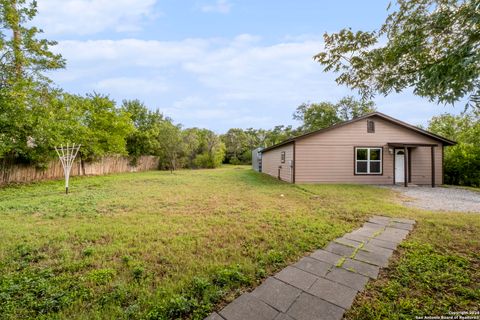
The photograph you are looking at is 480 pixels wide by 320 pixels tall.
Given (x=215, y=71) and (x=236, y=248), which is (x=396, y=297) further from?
(x=215, y=71)

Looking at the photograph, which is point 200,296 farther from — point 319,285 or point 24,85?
point 24,85

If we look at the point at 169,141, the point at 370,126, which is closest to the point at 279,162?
the point at 370,126

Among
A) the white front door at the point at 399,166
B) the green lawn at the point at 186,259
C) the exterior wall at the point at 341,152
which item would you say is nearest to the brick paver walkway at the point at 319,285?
the green lawn at the point at 186,259

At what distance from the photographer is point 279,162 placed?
13492 millimetres

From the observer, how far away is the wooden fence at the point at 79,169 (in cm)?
940

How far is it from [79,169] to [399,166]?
18434 mm

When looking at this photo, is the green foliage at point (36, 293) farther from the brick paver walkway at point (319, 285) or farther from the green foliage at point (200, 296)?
the brick paver walkway at point (319, 285)

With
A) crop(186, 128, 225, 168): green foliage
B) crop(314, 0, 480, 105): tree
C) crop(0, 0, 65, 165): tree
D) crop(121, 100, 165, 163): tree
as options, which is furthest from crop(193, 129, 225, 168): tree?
crop(314, 0, 480, 105): tree

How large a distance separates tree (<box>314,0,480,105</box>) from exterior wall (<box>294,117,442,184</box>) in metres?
7.19

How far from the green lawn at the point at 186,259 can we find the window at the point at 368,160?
5861 mm

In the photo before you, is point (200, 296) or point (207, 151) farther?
point (207, 151)

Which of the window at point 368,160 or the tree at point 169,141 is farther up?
the tree at point 169,141

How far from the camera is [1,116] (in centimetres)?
736

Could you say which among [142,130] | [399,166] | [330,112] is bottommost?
[399,166]
